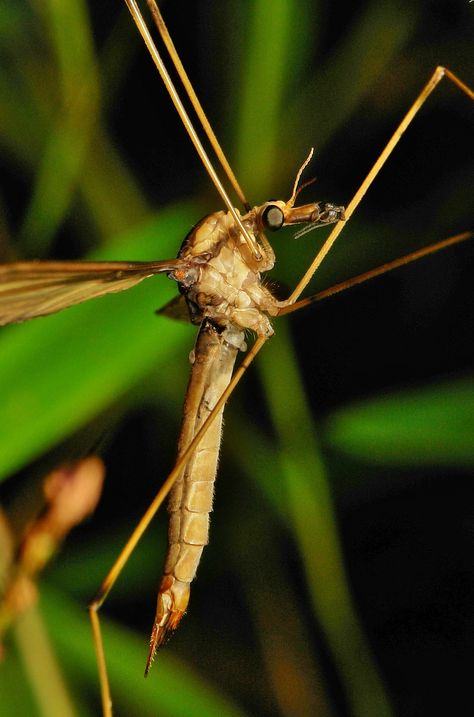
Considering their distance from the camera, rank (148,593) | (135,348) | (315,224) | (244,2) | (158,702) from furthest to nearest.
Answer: (148,593) < (244,2) < (158,702) < (135,348) < (315,224)

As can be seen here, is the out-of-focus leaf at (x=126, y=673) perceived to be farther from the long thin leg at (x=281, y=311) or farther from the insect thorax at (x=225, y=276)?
the insect thorax at (x=225, y=276)

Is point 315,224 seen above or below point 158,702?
above

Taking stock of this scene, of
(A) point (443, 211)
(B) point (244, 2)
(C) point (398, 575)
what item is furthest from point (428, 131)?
(C) point (398, 575)

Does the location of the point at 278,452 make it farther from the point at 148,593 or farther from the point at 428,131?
the point at 428,131

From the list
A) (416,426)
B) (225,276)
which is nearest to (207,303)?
(225,276)

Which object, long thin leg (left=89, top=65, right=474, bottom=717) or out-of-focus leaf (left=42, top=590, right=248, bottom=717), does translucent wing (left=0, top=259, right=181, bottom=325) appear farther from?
out-of-focus leaf (left=42, top=590, right=248, bottom=717)

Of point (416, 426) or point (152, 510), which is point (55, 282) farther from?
point (416, 426)

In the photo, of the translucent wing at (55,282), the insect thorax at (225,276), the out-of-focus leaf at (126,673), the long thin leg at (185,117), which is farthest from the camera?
the out-of-focus leaf at (126,673)

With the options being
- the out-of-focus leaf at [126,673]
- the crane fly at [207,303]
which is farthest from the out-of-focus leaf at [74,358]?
the out-of-focus leaf at [126,673]
